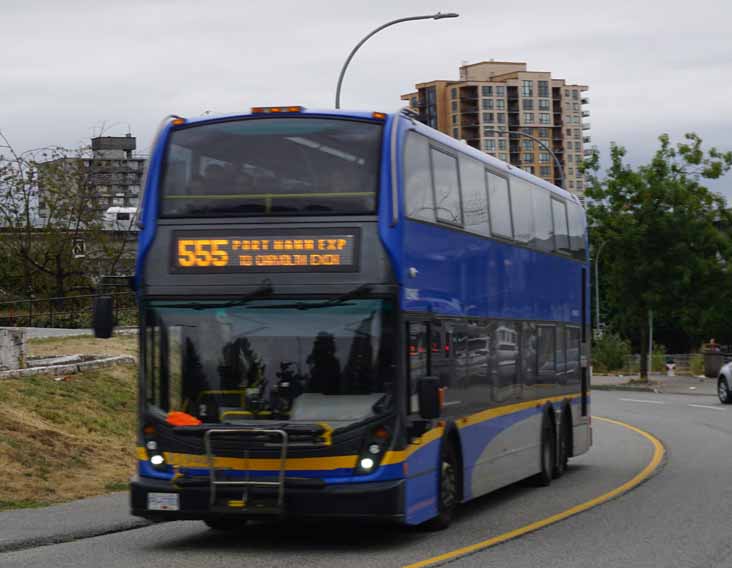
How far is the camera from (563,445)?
21156 mm

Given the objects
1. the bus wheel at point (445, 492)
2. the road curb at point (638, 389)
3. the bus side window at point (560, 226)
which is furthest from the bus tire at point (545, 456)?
the road curb at point (638, 389)

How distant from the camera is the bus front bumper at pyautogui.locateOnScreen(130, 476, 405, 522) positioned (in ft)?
39.7

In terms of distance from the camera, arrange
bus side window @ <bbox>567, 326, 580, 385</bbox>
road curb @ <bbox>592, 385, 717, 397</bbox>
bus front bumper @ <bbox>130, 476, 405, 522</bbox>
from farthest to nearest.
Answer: road curb @ <bbox>592, 385, 717, 397</bbox>, bus side window @ <bbox>567, 326, 580, 385</bbox>, bus front bumper @ <bbox>130, 476, 405, 522</bbox>

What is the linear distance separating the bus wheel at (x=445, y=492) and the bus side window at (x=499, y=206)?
10.4 ft

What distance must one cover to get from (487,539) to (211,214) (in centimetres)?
377

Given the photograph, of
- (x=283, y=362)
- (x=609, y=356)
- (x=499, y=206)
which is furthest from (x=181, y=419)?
(x=609, y=356)

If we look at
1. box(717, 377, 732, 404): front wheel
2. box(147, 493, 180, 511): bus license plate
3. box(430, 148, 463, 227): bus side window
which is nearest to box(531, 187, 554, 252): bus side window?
box(430, 148, 463, 227): bus side window

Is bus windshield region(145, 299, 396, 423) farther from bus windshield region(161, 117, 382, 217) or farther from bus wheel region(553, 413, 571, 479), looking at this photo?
bus wheel region(553, 413, 571, 479)

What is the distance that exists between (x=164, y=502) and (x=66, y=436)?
8.67m

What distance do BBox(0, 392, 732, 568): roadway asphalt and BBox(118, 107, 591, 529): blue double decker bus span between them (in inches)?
16.4

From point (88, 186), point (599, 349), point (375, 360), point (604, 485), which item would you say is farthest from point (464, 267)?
point (599, 349)

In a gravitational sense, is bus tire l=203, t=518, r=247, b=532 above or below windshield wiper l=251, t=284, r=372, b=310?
below

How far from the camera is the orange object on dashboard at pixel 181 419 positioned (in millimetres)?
12500

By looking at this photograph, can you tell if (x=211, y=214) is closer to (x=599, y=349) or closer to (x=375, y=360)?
(x=375, y=360)
